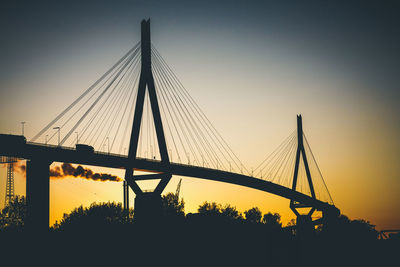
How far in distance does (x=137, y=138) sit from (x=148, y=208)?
25.4 ft

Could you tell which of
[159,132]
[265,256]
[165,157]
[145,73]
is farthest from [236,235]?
[145,73]

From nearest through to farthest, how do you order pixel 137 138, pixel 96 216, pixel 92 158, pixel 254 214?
1. pixel 137 138
2. pixel 92 158
3. pixel 96 216
4. pixel 254 214

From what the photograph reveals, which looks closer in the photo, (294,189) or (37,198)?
(37,198)

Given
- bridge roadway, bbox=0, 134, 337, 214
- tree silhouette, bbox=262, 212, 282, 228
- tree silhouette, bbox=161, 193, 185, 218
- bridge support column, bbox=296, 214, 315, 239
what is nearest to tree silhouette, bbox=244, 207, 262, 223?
tree silhouette, bbox=262, 212, 282, 228

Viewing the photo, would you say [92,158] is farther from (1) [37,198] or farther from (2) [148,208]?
(2) [148,208]

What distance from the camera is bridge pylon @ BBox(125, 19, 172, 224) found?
40312 millimetres

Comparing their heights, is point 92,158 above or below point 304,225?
above

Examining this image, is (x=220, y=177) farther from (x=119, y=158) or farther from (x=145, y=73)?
(x=145, y=73)

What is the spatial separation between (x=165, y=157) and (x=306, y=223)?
53.5 m

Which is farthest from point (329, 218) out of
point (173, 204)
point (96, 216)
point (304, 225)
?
point (96, 216)

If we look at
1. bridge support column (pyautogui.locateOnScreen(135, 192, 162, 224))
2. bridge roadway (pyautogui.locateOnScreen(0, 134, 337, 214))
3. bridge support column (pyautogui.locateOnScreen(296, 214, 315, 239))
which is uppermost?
bridge roadway (pyautogui.locateOnScreen(0, 134, 337, 214))

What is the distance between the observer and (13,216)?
82625 mm

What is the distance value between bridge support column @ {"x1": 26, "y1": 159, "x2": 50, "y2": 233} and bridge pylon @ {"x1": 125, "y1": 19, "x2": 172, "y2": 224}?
28.0ft

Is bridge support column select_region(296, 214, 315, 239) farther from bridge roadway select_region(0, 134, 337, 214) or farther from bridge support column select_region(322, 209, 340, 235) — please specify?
bridge roadway select_region(0, 134, 337, 214)
